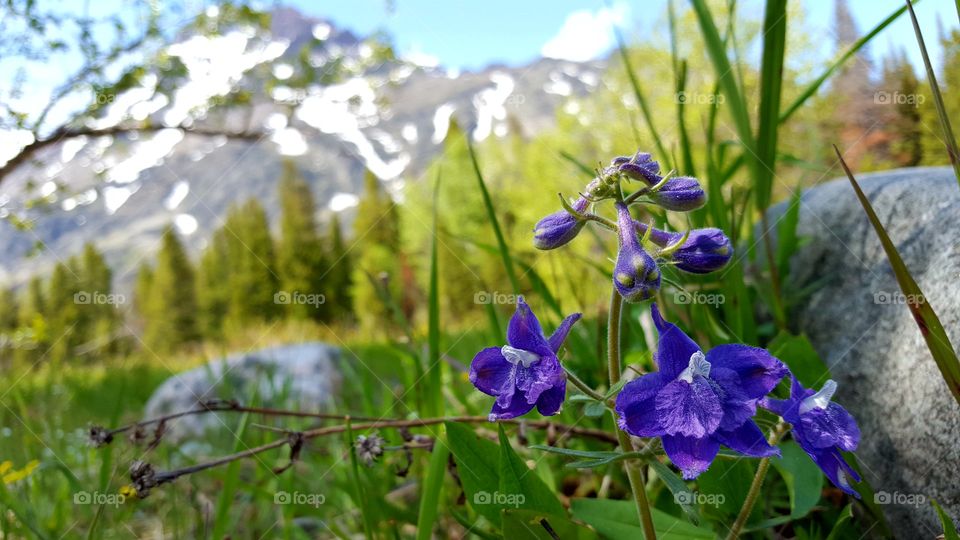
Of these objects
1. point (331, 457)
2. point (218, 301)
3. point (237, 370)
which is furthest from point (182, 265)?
point (331, 457)

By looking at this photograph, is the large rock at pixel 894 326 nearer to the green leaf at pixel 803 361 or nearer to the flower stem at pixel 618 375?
the green leaf at pixel 803 361

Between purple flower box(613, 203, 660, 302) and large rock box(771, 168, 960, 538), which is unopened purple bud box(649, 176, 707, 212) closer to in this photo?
purple flower box(613, 203, 660, 302)

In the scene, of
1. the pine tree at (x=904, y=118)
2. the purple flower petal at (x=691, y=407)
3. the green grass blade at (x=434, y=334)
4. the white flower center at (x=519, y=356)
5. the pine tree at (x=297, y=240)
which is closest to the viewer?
the purple flower petal at (x=691, y=407)

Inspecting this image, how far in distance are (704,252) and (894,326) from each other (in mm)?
869

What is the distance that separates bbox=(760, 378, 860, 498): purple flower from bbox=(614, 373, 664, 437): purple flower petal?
15cm

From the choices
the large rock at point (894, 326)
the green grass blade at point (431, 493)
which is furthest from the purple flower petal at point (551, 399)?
the large rock at point (894, 326)

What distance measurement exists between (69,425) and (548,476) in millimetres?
2498

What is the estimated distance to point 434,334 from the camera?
1719 millimetres

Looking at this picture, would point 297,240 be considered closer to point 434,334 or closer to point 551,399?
point 434,334

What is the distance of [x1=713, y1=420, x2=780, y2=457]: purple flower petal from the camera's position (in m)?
0.74

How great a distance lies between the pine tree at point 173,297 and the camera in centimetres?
4319

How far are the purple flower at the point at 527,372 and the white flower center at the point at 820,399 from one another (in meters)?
0.28

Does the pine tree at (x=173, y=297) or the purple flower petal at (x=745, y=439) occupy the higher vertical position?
the purple flower petal at (x=745, y=439)

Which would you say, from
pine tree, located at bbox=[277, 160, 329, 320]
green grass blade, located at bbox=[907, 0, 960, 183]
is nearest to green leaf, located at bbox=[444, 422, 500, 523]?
green grass blade, located at bbox=[907, 0, 960, 183]
